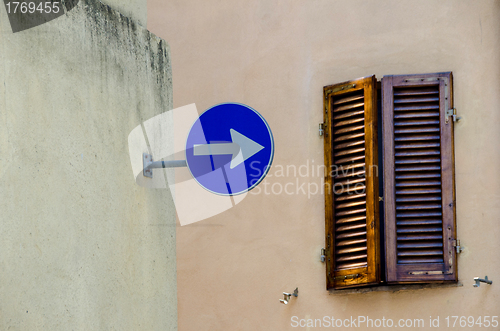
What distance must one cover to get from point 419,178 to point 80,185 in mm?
3868

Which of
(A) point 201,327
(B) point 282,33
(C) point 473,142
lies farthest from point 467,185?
(A) point 201,327

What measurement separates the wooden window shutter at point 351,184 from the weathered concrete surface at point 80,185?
8.67 feet

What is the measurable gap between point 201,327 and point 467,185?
299 centimetres

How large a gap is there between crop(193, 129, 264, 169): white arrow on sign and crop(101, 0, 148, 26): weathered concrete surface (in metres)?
0.85

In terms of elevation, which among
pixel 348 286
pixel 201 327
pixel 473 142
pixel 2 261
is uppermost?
pixel 473 142

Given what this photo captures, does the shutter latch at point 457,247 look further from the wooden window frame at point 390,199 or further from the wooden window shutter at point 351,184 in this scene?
the wooden window shutter at point 351,184

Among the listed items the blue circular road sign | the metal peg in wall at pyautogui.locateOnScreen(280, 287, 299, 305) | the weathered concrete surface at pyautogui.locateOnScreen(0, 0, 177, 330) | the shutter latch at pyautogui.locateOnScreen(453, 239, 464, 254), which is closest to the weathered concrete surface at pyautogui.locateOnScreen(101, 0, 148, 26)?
the weathered concrete surface at pyautogui.locateOnScreen(0, 0, 177, 330)

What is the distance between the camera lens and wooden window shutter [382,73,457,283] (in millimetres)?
5547

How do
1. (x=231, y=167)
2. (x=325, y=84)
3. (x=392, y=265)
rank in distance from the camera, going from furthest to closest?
(x=325, y=84), (x=392, y=265), (x=231, y=167)

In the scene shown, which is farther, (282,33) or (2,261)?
(282,33)

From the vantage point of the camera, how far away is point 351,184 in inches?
228

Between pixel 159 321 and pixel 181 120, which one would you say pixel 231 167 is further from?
pixel 181 120

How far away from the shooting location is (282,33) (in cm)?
643

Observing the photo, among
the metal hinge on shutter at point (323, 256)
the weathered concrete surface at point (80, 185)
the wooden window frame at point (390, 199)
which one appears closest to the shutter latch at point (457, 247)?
the wooden window frame at point (390, 199)
